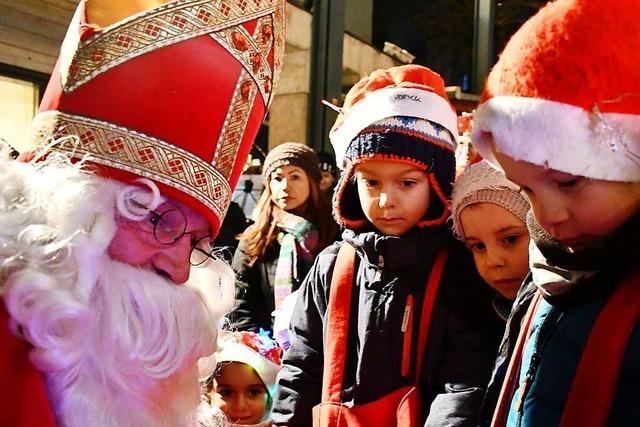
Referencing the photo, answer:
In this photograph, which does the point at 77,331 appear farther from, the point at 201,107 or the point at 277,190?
the point at 277,190

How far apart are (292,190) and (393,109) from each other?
1.38 m

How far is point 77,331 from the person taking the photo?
122cm

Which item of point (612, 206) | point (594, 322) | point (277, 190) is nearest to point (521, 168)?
point (612, 206)

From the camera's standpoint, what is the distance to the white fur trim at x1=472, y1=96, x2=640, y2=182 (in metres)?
1.12

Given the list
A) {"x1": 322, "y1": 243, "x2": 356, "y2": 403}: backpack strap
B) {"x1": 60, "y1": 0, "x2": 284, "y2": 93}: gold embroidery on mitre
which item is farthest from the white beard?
{"x1": 322, "y1": 243, "x2": 356, "y2": 403}: backpack strap

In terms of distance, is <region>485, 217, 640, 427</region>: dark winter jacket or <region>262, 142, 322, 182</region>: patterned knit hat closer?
<region>485, 217, 640, 427</region>: dark winter jacket

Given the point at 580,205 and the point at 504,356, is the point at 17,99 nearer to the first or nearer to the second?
the point at 504,356

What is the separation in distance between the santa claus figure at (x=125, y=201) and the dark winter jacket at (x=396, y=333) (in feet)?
2.11

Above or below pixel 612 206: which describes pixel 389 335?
below

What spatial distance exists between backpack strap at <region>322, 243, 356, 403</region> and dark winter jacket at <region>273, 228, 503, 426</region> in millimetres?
31

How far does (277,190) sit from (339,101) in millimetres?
1308

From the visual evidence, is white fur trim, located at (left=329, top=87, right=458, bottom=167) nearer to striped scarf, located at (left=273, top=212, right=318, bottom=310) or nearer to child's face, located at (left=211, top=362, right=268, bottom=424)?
child's face, located at (left=211, top=362, right=268, bottom=424)

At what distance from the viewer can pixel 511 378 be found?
139cm

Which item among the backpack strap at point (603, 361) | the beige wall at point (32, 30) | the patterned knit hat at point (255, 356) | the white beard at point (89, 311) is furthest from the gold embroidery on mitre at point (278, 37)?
the beige wall at point (32, 30)
